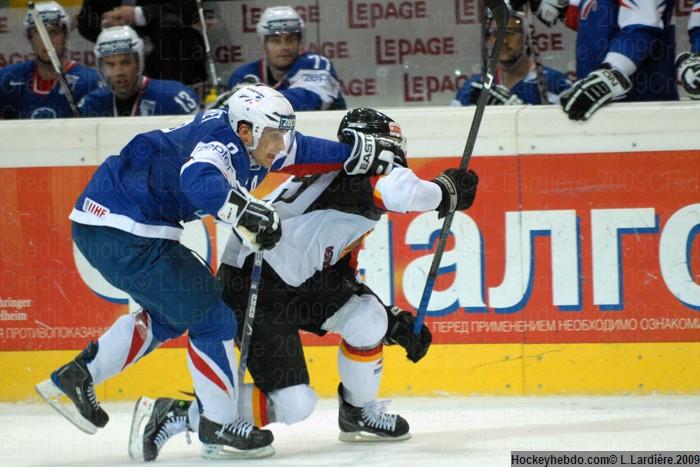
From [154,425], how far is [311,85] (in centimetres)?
209

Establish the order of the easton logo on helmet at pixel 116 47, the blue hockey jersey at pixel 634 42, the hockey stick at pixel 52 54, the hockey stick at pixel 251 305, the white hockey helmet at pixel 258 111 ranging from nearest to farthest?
1. the white hockey helmet at pixel 258 111
2. the hockey stick at pixel 251 305
3. the blue hockey jersey at pixel 634 42
4. the easton logo on helmet at pixel 116 47
5. the hockey stick at pixel 52 54

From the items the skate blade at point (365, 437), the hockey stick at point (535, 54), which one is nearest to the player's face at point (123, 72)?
the hockey stick at point (535, 54)

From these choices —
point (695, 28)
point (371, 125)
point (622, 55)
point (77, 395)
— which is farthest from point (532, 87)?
point (77, 395)

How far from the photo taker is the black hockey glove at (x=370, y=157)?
14.0 feet

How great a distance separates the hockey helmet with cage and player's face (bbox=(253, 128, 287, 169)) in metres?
0.34

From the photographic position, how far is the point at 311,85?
5.79 meters

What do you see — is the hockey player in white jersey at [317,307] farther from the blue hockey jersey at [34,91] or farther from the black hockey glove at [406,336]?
the blue hockey jersey at [34,91]

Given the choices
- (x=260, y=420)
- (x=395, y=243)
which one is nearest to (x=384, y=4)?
(x=395, y=243)

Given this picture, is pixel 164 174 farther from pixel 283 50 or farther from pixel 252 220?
pixel 283 50

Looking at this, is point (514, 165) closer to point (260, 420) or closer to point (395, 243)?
point (395, 243)

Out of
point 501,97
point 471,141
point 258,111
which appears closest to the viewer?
point 258,111

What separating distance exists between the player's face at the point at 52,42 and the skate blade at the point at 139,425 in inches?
103

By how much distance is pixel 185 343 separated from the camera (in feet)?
17.7

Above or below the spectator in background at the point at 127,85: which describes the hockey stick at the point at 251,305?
below
